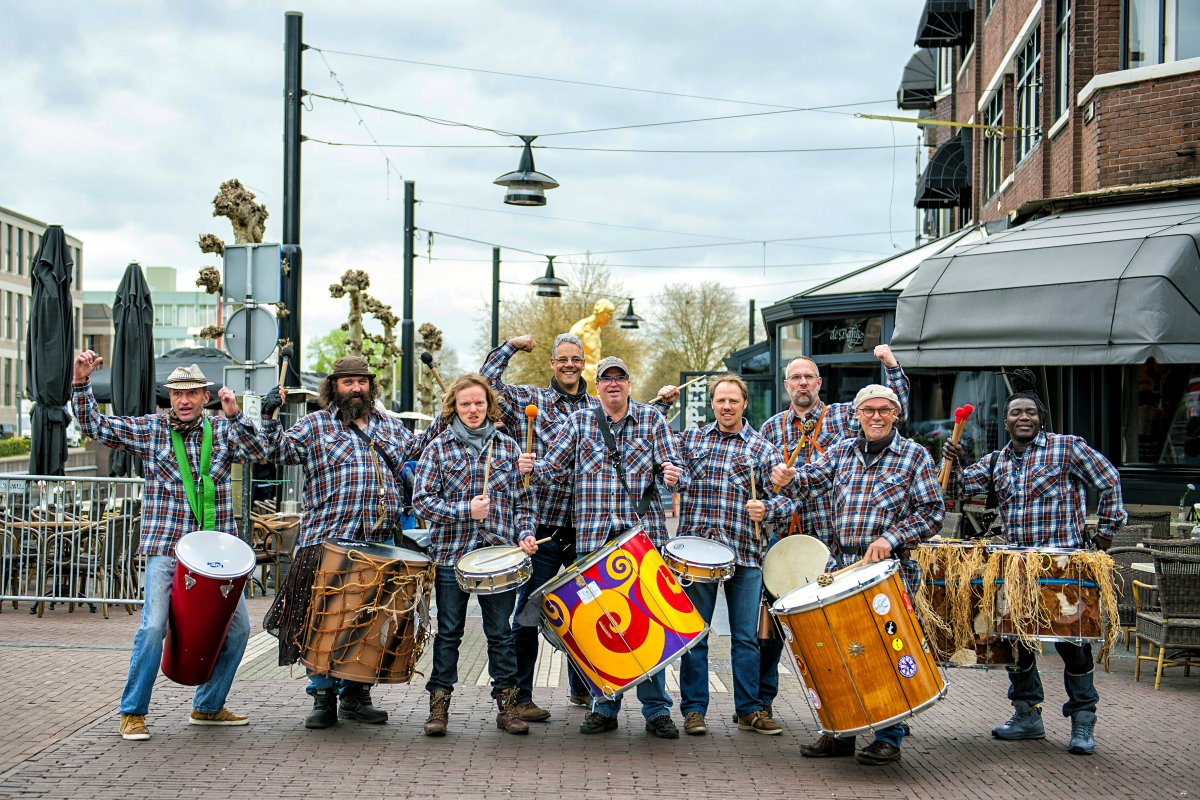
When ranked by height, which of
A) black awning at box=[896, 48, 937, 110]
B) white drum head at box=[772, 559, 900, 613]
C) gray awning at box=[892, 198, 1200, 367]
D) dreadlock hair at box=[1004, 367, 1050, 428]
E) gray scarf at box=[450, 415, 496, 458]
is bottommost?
white drum head at box=[772, 559, 900, 613]

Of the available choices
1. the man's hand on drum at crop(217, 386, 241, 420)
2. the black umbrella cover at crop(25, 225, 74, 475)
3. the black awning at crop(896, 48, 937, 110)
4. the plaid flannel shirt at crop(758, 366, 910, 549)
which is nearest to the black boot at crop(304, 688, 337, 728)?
the man's hand on drum at crop(217, 386, 241, 420)

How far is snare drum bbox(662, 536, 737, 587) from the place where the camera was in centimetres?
670

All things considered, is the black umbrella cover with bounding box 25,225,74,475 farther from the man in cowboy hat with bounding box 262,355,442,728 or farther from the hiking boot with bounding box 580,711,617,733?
the hiking boot with bounding box 580,711,617,733

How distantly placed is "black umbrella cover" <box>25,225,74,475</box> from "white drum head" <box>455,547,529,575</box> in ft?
23.1

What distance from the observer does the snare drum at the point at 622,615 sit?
6.51 metres

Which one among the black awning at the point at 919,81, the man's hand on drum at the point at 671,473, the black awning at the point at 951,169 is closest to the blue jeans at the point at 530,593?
the man's hand on drum at the point at 671,473

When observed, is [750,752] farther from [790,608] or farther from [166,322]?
[166,322]

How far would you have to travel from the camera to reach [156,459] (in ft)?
23.0

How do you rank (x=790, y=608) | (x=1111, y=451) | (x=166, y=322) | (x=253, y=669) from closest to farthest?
(x=790, y=608), (x=253, y=669), (x=1111, y=451), (x=166, y=322)

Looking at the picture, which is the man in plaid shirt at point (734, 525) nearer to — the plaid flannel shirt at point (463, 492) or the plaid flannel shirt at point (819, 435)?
the plaid flannel shirt at point (819, 435)

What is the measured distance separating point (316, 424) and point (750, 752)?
285 centimetres

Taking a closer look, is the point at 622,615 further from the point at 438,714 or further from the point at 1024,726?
the point at 1024,726

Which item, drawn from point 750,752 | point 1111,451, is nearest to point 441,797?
point 750,752

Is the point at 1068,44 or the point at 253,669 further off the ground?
the point at 1068,44
